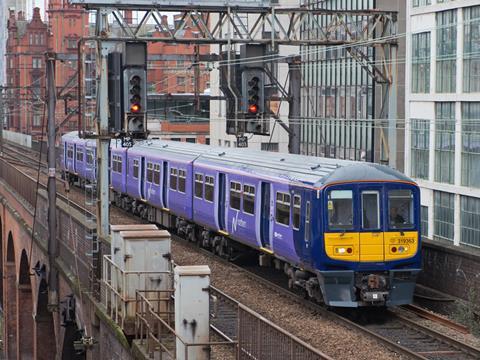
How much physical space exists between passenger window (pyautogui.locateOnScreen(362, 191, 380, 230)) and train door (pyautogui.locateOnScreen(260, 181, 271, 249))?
2916 millimetres

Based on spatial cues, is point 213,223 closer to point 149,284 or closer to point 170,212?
point 170,212

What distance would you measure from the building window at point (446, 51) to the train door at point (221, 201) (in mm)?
15701

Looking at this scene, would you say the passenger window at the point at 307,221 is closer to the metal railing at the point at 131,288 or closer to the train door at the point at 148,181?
the metal railing at the point at 131,288

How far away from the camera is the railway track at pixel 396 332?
48.3 ft

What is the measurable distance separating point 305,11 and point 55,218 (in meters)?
7.73

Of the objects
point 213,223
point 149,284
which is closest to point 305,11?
point 213,223

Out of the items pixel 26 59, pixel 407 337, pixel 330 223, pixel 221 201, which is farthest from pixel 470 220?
pixel 26 59

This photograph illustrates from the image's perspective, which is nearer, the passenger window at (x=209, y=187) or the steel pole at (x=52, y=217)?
the passenger window at (x=209, y=187)

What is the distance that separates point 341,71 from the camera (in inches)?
2232

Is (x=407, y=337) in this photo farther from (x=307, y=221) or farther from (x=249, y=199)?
(x=249, y=199)

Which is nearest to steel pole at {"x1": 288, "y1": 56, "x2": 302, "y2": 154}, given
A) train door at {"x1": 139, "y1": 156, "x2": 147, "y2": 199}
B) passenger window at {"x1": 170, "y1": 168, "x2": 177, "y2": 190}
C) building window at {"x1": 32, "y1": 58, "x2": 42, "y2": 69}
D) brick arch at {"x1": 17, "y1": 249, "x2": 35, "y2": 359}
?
passenger window at {"x1": 170, "y1": 168, "x2": 177, "y2": 190}

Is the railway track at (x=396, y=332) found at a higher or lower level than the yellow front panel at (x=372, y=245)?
lower

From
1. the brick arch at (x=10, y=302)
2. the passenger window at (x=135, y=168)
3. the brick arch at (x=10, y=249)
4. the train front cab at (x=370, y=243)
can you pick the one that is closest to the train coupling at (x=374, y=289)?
the train front cab at (x=370, y=243)

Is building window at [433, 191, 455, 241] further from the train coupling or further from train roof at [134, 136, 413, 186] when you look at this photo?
the train coupling
